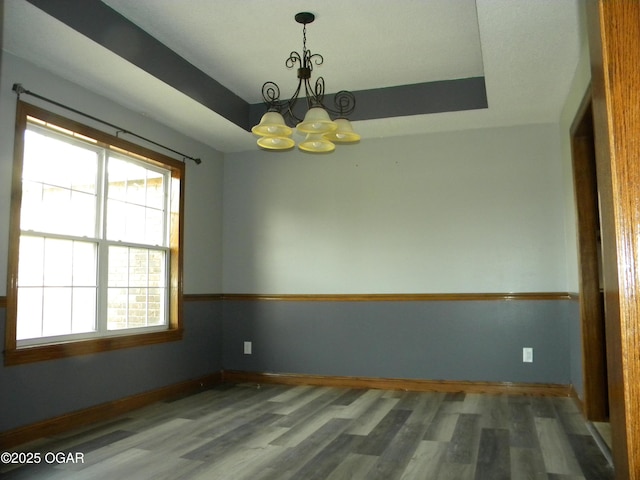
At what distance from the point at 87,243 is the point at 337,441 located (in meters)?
2.23

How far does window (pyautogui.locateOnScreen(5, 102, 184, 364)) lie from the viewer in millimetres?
3268

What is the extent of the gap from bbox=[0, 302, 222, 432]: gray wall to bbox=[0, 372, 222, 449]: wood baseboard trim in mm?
35

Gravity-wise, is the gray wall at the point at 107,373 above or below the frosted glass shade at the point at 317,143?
below

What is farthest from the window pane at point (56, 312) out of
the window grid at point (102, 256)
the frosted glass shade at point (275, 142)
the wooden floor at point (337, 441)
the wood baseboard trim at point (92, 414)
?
the frosted glass shade at point (275, 142)

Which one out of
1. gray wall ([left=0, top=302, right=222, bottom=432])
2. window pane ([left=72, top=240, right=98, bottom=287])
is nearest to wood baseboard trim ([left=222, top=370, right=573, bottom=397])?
gray wall ([left=0, top=302, right=222, bottom=432])

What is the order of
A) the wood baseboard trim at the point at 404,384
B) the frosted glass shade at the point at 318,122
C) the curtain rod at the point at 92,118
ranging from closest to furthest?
the frosted glass shade at the point at 318,122 < the curtain rod at the point at 92,118 < the wood baseboard trim at the point at 404,384

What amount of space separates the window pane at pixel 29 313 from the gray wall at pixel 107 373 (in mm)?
190

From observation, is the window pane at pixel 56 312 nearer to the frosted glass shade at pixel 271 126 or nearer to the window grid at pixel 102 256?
the window grid at pixel 102 256

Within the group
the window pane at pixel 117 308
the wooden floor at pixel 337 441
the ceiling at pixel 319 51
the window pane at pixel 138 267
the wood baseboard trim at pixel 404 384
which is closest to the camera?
the wooden floor at pixel 337 441

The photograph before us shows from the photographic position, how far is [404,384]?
4.74m

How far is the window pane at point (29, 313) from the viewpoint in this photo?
323 centimetres

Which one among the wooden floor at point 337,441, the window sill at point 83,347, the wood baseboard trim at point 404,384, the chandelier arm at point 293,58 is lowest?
the wooden floor at point 337,441

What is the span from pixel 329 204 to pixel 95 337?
96.4 inches

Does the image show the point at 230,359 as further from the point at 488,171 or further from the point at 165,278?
the point at 488,171
